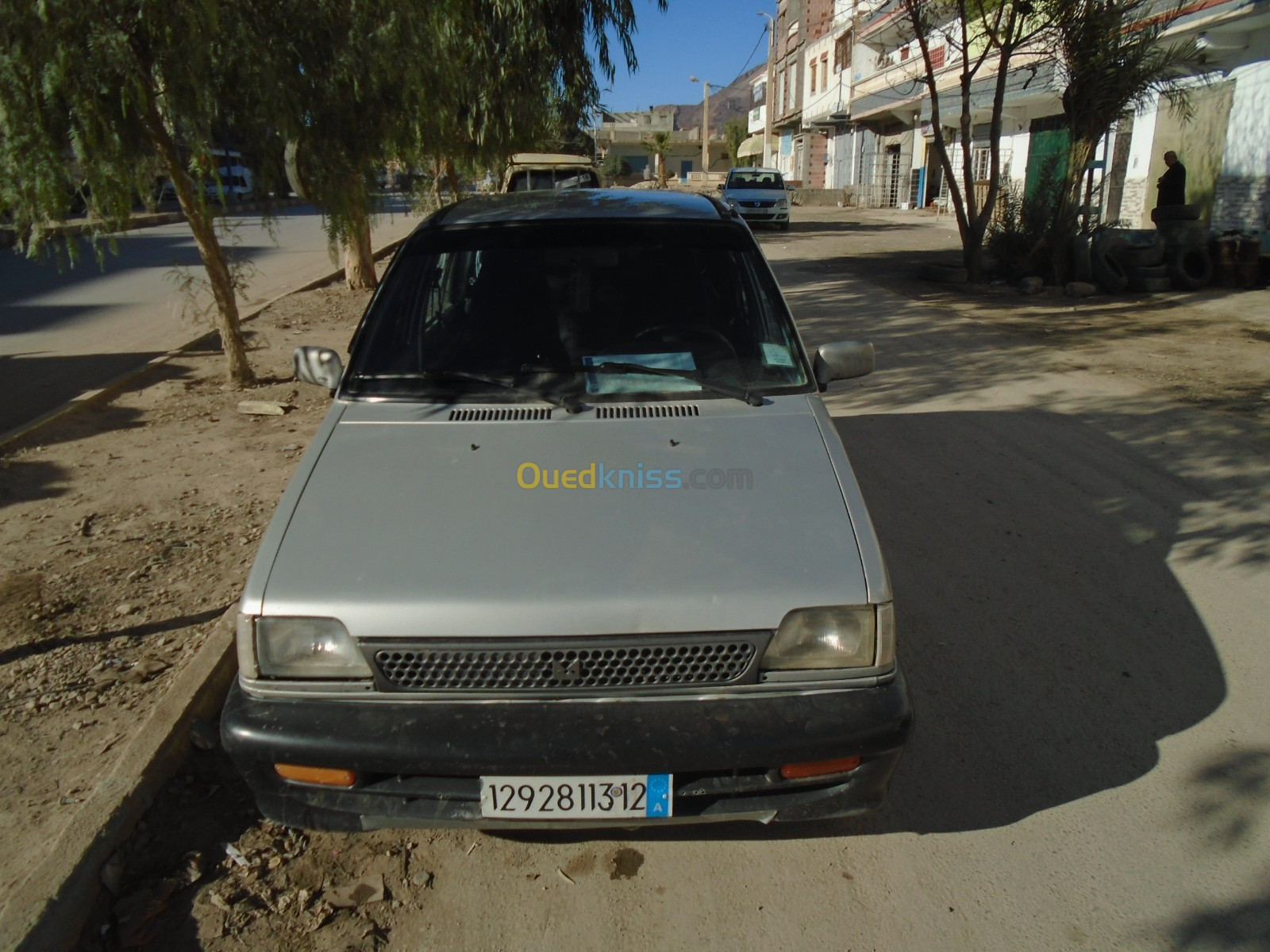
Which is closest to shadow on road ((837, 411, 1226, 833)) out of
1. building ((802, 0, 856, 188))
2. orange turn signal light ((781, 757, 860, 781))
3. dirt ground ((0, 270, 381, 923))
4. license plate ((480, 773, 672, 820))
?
orange turn signal light ((781, 757, 860, 781))

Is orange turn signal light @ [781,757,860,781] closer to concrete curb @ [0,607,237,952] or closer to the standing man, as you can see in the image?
concrete curb @ [0,607,237,952]

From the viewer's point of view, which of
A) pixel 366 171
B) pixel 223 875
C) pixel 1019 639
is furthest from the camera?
pixel 366 171

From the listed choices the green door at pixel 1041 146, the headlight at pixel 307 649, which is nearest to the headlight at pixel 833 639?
the headlight at pixel 307 649

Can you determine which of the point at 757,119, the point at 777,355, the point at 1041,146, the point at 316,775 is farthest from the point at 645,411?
the point at 757,119

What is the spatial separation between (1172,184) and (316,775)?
1446 cm

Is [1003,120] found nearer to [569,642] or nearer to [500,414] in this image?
[500,414]

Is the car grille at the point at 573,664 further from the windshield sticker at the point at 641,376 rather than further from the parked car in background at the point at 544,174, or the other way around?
the parked car in background at the point at 544,174

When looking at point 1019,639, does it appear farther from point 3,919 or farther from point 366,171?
point 366,171

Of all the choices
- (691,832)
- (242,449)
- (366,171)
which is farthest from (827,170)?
(691,832)

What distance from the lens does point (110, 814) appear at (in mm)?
2771

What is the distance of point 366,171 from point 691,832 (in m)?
7.73

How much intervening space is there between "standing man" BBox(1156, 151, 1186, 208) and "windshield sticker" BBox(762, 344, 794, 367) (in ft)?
39.8

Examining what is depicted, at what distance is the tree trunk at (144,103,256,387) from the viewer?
7212 mm

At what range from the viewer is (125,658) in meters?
3.79
